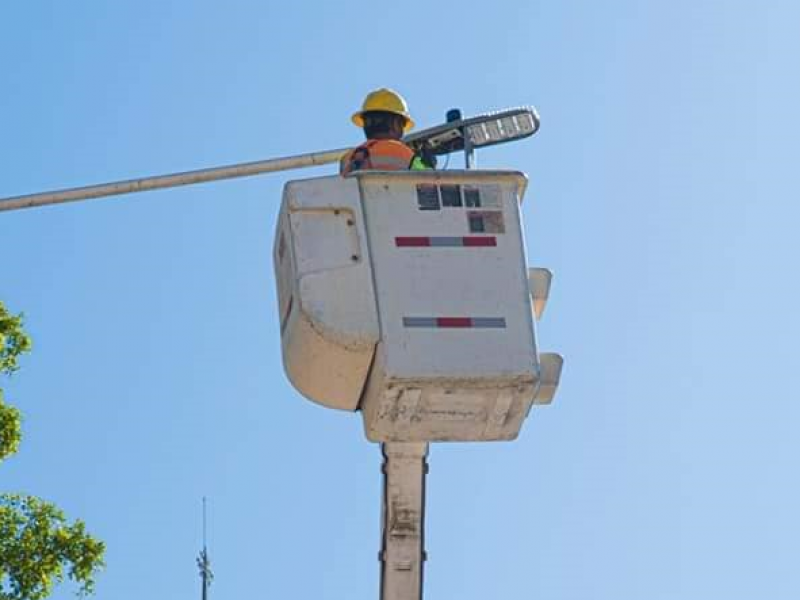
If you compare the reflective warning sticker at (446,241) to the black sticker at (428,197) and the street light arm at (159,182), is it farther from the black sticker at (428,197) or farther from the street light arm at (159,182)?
the street light arm at (159,182)

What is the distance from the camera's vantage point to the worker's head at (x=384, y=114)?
934 cm

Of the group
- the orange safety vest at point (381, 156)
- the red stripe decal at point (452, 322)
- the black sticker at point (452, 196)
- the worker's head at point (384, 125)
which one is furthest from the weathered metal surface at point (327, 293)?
the worker's head at point (384, 125)

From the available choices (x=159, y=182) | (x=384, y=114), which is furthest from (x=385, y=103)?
(x=159, y=182)

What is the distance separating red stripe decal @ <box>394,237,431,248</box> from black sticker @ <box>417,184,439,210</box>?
148 mm

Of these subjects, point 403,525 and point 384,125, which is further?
point 384,125

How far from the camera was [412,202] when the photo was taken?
8477 millimetres

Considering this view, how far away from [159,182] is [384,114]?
2.46m

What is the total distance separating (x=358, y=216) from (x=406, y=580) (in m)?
1.62

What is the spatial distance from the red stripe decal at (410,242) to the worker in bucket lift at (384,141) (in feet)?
1.47

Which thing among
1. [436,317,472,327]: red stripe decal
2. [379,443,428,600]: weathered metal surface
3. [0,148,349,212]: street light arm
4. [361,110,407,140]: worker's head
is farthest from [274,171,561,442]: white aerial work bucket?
[0,148,349,212]: street light arm

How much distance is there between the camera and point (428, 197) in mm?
8492

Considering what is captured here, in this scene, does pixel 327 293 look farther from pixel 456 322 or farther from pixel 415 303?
pixel 456 322

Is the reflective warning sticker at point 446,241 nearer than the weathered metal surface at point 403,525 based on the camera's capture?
Yes

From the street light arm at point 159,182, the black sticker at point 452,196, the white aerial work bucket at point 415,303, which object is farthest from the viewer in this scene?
the street light arm at point 159,182
